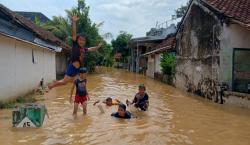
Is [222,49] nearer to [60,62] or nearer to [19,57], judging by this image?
[19,57]

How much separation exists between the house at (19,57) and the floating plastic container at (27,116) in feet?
12.2

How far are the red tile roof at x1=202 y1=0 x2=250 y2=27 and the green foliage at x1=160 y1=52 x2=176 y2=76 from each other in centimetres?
948

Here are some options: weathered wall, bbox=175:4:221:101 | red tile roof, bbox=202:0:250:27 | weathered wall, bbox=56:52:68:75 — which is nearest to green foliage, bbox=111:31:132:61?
weathered wall, bbox=56:52:68:75

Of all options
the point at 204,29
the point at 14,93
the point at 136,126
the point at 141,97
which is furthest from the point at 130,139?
the point at 204,29

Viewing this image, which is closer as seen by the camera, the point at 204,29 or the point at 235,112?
the point at 235,112

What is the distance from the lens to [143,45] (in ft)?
147

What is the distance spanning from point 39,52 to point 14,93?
19.2ft

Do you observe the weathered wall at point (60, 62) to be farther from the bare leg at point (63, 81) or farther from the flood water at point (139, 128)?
the bare leg at point (63, 81)

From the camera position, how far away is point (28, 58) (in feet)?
56.1

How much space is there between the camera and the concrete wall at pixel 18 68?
514 inches

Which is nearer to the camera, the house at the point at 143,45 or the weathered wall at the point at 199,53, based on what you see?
the weathered wall at the point at 199,53

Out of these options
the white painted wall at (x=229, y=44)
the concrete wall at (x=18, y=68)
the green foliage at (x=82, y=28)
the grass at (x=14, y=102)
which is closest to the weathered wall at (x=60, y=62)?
the green foliage at (x=82, y=28)

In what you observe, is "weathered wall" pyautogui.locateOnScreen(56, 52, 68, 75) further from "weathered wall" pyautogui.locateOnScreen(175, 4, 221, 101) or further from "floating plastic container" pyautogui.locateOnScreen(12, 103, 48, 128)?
"floating plastic container" pyautogui.locateOnScreen(12, 103, 48, 128)

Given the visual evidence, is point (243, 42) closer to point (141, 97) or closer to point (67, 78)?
point (141, 97)
